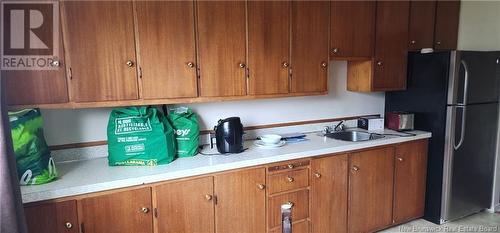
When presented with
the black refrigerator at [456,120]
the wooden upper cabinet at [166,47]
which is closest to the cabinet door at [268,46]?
the wooden upper cabinet at [166,47]

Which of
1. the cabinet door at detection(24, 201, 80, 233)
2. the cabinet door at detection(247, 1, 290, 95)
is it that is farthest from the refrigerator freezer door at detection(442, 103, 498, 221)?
the cabinet door at detection(24, 201, 80, 233)

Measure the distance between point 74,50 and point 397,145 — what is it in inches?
99.0

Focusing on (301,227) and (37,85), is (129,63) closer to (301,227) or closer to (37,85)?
(37,85)

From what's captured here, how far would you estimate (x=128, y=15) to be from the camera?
6.12ft

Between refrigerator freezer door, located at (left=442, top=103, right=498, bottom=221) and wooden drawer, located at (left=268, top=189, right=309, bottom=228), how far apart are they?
139cm

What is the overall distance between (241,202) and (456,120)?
79.1 inches

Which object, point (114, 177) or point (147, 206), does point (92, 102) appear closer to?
point (114, 177)

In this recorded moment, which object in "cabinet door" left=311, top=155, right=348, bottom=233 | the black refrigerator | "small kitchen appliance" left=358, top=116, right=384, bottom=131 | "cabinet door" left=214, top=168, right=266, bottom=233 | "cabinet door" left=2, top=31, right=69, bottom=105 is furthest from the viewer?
"small kitchen appliance" left=358, top=116, right=384, bottom=131

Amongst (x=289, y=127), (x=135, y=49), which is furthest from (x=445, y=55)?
(x=135, y=49)

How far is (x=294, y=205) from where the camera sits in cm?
227

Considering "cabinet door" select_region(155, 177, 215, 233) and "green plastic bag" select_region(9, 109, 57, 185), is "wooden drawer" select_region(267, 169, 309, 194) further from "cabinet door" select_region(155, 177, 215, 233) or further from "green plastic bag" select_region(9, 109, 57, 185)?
"green plastic bag" select_region(9, 109, 57, 185)

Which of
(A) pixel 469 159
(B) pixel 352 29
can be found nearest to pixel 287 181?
(B) pixel 352 29

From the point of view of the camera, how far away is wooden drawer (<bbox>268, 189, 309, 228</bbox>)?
2195 millimetres

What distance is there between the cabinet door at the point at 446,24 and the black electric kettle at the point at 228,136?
2249 millimetres
